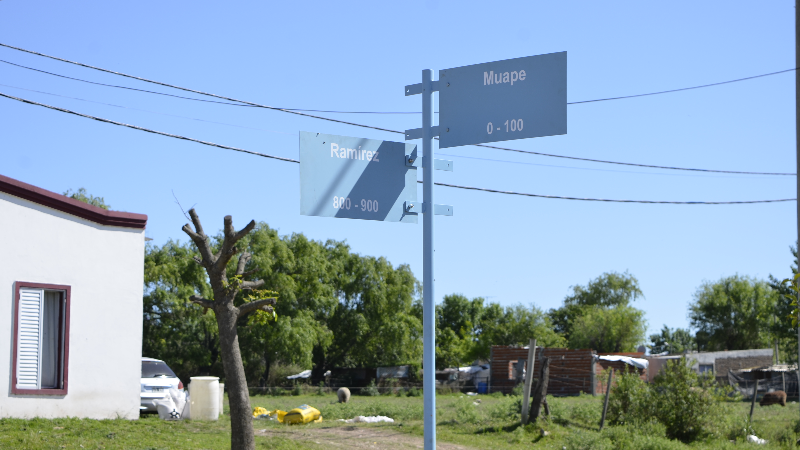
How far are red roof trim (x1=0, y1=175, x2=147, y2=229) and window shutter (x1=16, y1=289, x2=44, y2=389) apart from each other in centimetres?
165

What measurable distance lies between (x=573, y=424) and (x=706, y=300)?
62785 mm

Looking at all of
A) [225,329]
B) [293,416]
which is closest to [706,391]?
[293,416]

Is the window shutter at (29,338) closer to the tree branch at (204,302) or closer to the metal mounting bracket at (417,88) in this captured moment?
the tree branch at (204,302)

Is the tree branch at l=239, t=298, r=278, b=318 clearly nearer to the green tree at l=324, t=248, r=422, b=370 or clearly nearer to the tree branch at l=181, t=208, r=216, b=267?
the tree branch at l=181, t=208, r=216, b=267

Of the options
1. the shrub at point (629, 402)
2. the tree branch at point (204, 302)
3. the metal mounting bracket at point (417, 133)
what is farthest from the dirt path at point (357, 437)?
the metal mounting bracket at point (417, 133)

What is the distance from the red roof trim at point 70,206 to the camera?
13.7 metres

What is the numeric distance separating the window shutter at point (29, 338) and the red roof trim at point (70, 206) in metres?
1.65

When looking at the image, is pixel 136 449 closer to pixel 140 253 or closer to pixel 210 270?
pixel 210 270

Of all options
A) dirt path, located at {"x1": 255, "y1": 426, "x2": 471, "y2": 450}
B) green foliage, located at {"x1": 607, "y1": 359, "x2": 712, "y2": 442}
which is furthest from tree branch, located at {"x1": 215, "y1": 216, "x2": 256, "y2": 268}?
green foliage, located at {"x1": 607, "y1": 359, "x2": 712, "y2": 442}

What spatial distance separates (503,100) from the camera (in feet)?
16.8

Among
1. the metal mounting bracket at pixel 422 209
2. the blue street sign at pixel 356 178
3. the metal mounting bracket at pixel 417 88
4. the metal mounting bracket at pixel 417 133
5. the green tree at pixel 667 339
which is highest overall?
the metal mounting bracket at pixel 417 88

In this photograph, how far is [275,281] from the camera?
4478cm

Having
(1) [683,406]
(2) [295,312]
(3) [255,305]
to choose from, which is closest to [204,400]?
(3) [255,305]

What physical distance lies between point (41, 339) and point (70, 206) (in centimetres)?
254
